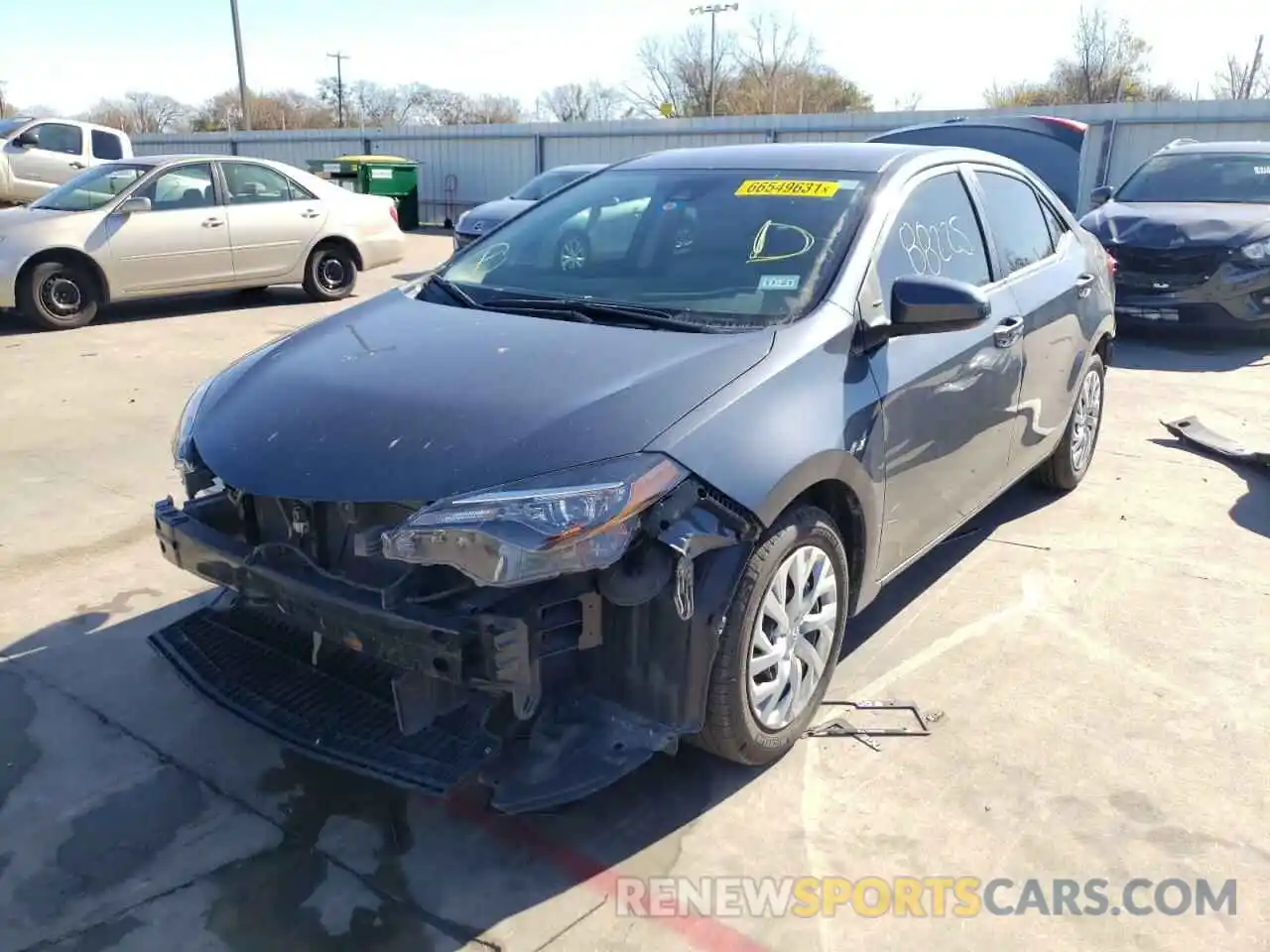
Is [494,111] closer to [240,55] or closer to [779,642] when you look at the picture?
[240,55]

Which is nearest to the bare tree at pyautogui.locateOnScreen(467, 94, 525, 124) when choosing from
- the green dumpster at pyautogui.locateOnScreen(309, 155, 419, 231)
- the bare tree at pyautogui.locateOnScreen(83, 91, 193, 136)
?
the bare tree at pyautogui.locateOnScreen(83, 91, 193, 136)

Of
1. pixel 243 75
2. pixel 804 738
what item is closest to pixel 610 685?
pixel 804 738

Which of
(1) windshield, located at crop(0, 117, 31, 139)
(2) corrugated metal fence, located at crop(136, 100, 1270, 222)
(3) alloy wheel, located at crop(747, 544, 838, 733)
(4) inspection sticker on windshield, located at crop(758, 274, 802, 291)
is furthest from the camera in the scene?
(2) corrugated metal fence, located at crop(136, 100, 1270, 222)

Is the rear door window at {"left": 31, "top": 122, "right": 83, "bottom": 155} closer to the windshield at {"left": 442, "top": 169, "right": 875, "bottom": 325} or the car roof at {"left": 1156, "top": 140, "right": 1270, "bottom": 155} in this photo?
the windshield at {"left": 442, "top": 169, "right": 875, "bottom": 325}

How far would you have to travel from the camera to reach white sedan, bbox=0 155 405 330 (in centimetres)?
933

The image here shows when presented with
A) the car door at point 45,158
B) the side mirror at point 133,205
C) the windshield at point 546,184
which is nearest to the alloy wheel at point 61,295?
the side mirror at point 133,205

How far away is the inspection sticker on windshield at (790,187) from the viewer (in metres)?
3.58

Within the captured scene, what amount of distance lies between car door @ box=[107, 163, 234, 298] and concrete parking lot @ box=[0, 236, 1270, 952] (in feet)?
18.8

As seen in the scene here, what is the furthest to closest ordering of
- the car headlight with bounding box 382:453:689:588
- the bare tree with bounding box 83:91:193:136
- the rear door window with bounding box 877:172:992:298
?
the bare tree with bounding box 83:91:193:136 < the rear door window with bounding box 877:172:992:298 < the car headlight with bounding box 382:453:689:588

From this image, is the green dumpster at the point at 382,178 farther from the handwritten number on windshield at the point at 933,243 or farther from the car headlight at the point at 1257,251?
the handwritten number on windshield at the point at 933,243

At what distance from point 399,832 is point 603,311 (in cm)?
164

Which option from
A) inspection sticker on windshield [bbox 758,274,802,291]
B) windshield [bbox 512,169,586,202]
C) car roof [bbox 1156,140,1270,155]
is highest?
car roof [bbox 1156,140,1270,155]

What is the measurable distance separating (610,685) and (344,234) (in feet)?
31.6

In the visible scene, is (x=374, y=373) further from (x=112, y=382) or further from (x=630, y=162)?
(x=112, y=382)
